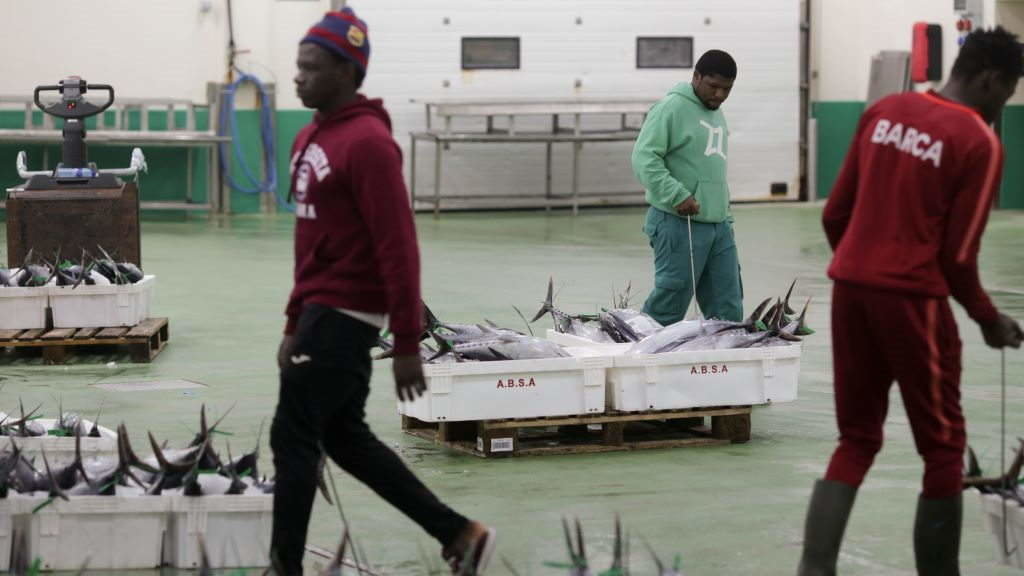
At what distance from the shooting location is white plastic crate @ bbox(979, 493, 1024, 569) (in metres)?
4.93

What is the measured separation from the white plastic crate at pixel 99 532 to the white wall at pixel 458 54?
15890 millimetres

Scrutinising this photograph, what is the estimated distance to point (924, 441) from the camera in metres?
4.61

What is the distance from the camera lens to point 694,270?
8.14 meters

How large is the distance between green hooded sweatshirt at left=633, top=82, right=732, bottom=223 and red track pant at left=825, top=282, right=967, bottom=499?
342cm

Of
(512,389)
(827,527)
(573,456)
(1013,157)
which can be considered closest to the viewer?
(827,527)

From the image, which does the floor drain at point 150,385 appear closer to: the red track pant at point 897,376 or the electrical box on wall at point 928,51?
the red track pant at point 897,376

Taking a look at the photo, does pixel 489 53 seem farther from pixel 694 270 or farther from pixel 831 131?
pixel 694 270

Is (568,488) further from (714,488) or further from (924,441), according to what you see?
(924,441)

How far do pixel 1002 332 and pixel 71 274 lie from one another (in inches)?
251

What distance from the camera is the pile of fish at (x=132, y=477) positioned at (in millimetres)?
5125

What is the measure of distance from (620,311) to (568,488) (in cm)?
160

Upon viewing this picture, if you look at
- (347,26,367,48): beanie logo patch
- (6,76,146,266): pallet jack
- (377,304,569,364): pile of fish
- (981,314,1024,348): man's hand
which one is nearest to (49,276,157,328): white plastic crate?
(6,76,146,266): pallet jack

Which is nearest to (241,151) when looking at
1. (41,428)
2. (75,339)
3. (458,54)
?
(458,54)

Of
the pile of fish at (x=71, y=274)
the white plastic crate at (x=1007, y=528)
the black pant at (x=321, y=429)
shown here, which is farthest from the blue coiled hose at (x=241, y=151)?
the white plastic crate at (x=1007, y=528)
